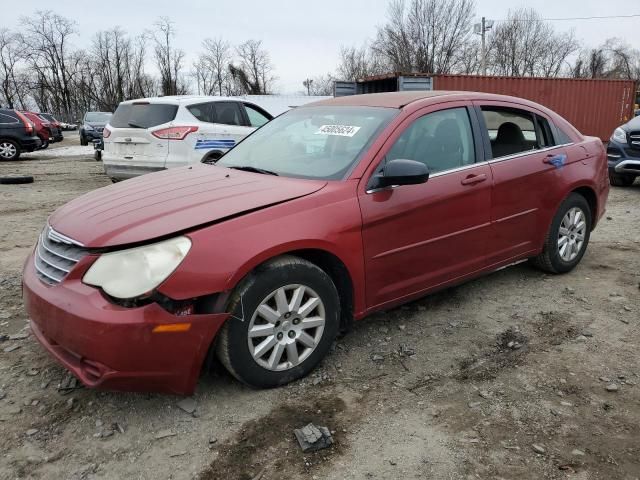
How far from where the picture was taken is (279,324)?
2.90 metres

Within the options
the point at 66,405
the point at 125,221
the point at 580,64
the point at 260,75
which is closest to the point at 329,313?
the point at 125,221

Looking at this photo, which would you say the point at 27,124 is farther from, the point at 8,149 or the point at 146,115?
the point at 146,115

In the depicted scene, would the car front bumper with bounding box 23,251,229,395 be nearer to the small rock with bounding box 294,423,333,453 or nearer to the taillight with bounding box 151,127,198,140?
the small rock with bounding box 294,423,333,453

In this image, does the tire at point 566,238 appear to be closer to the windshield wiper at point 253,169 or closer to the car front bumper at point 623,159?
the windshield wiper at point 253,169

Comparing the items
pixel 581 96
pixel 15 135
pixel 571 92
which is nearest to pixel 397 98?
pixel 15 135

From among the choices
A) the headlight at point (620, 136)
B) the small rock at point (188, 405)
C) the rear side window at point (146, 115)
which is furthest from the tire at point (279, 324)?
the headlight at point (620, 136)

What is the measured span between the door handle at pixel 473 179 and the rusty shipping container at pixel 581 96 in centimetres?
1579

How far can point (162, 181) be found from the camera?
3531 millimetres

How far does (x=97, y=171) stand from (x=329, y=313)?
42.1 feet

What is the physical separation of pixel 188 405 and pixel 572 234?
361 cm

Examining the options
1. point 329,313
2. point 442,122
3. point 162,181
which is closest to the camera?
point 329,313

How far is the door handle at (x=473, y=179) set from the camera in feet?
12.2

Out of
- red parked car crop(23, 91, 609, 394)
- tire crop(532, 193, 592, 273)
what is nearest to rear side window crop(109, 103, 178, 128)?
red parked car crop(23, 91, 609, 394)

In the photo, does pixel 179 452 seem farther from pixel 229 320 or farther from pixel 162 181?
pixel 162 181
